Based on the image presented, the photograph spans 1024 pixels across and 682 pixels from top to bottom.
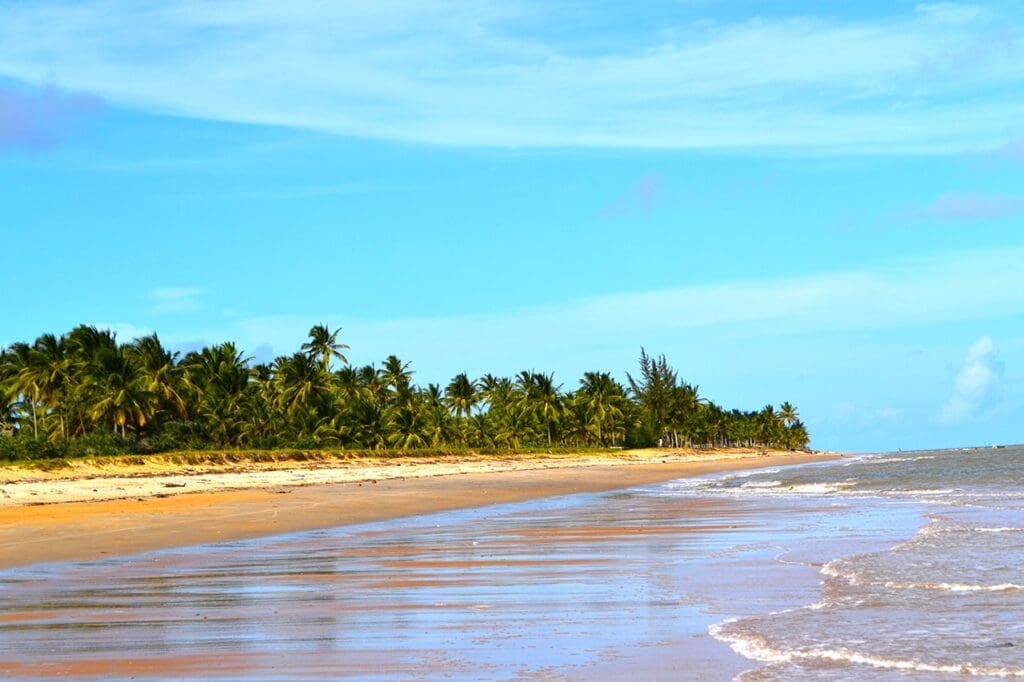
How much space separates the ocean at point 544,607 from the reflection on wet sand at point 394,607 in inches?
1.4

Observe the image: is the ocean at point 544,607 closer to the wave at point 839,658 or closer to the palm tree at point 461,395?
the wave at point 839,658

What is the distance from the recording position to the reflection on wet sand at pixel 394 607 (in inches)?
298

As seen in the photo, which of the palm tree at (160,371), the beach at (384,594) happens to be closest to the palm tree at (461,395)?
the palm tree at (160,371)

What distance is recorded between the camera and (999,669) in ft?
23.0

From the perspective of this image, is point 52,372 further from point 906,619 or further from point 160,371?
point 906,619

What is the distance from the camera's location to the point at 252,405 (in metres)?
76.0

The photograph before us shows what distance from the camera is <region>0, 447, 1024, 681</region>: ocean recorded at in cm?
744

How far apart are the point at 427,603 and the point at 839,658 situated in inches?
166

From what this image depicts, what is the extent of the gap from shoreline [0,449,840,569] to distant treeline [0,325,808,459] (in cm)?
1278

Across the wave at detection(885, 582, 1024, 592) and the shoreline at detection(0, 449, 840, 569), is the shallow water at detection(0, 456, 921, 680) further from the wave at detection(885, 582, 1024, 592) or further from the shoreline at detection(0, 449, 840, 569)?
the shoreline at detection(0, 449, 840, 569)

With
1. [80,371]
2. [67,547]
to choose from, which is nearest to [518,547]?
[67,547]

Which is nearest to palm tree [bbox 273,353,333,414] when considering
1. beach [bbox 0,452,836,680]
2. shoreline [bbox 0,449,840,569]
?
shoreline [bbox 0,449,840,569]

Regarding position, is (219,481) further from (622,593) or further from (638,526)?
(622,593)

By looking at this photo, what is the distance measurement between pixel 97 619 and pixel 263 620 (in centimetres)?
151
